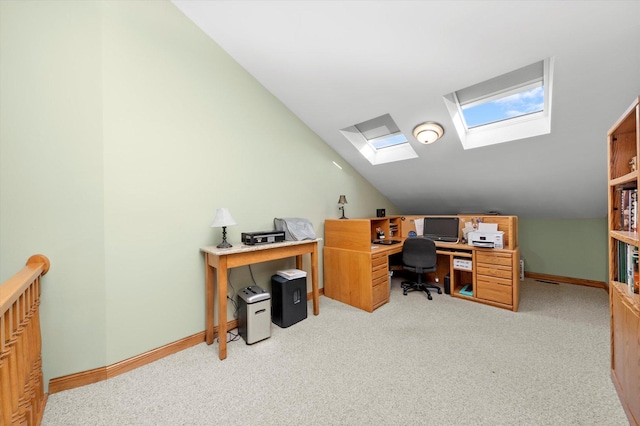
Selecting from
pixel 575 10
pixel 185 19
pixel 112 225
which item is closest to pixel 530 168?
pixel 575 10

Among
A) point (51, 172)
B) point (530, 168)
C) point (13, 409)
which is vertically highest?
point (530, 168)

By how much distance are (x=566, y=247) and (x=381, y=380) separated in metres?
3.85

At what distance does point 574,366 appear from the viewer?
5.91 feet

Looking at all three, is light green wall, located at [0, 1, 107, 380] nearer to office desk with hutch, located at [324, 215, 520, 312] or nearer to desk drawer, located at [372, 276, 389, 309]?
office desk with hutch, located at [324, 215, 520, 312]

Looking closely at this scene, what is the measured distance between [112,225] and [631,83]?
12.6ft

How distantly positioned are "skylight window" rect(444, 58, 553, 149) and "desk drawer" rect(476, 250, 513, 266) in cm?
127

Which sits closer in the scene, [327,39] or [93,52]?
[93,52]

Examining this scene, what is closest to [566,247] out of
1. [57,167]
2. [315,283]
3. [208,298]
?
[315,283]

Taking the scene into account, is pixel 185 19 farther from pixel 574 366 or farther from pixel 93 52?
pixel 574 366

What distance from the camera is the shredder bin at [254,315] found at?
2.19 meters

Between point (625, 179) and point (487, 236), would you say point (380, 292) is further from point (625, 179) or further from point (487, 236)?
point (625, 179)

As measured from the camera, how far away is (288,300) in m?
2.54

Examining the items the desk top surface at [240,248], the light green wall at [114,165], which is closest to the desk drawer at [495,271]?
the desk top surface at [240,248]

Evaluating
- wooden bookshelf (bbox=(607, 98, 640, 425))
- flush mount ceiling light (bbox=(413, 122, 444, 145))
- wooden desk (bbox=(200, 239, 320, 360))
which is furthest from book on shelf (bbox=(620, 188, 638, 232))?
wooden desk (bbox=(200, 239, 320, 360))
